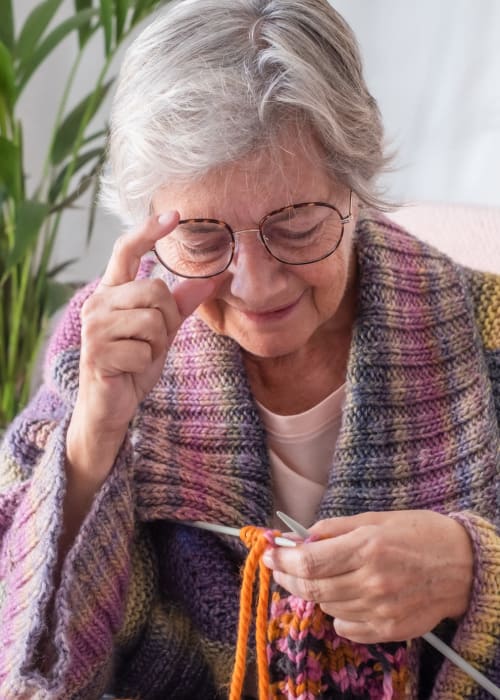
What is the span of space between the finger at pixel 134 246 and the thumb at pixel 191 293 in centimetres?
6

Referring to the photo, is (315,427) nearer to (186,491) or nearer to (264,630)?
(186,491)

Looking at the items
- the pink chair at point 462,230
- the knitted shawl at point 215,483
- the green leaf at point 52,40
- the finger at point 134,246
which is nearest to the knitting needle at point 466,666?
the knitted shawl at point 215,483

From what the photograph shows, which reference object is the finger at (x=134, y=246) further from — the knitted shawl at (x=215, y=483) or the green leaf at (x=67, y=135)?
the green leaf at (x=67, y=135)

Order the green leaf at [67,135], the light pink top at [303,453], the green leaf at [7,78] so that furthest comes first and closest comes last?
the green leaf at [67,135] < the green leaf at [7,78] < the light pink top at [303,453]

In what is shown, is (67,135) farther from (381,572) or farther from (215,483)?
(381,572)

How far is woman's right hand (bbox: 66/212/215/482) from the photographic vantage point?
1.04 m

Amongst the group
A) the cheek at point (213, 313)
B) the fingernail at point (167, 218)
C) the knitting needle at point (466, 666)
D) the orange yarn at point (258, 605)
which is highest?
the fingernail at point (167, 218)

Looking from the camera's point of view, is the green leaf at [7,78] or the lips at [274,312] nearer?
the lips at [274,312]

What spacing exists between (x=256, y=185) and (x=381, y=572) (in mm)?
439

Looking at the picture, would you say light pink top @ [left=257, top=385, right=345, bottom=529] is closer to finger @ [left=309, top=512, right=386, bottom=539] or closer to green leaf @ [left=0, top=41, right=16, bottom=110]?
finger @ [left=309, top=512, right=386, bottom=539]

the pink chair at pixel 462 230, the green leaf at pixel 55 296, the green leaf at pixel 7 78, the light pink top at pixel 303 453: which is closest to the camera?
the light pink top at pixel 303 453

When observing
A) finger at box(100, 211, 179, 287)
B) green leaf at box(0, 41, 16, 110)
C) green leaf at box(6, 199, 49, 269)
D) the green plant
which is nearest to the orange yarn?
finger at box(100, 211, 179, 287)

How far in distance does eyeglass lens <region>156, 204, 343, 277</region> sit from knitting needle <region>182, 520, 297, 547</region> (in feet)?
0.99

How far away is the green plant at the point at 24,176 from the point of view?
1.68 m
